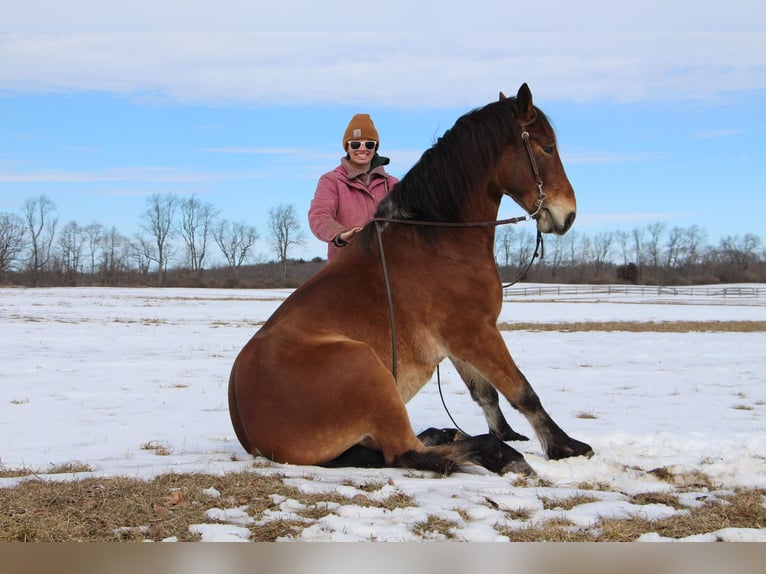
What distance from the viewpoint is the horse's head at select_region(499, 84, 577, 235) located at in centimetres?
504

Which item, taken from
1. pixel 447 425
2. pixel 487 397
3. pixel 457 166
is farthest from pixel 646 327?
pixel 457 166

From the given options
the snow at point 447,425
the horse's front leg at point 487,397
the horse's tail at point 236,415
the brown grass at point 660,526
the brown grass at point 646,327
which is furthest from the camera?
the brown grass at point 646,327

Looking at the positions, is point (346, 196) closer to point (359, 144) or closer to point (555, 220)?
point (359, 144)

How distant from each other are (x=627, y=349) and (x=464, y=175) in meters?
11.7

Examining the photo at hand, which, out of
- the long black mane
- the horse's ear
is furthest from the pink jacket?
the horse's ear

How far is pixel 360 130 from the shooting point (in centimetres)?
589

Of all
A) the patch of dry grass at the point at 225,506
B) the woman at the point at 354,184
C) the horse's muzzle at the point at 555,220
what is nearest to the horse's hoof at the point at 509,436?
the patch of dry grass at the point at 225,506

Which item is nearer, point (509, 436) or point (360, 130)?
point (509, 436)

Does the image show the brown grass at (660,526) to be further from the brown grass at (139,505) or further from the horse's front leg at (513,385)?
the horse's front leg at (513,385)

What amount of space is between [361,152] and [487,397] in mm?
2393

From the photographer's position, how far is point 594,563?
10.5 ft

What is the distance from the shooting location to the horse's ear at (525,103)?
4949 mm

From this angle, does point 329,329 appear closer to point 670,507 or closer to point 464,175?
point 464,175

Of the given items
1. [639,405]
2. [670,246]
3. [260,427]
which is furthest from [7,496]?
[670,246]
